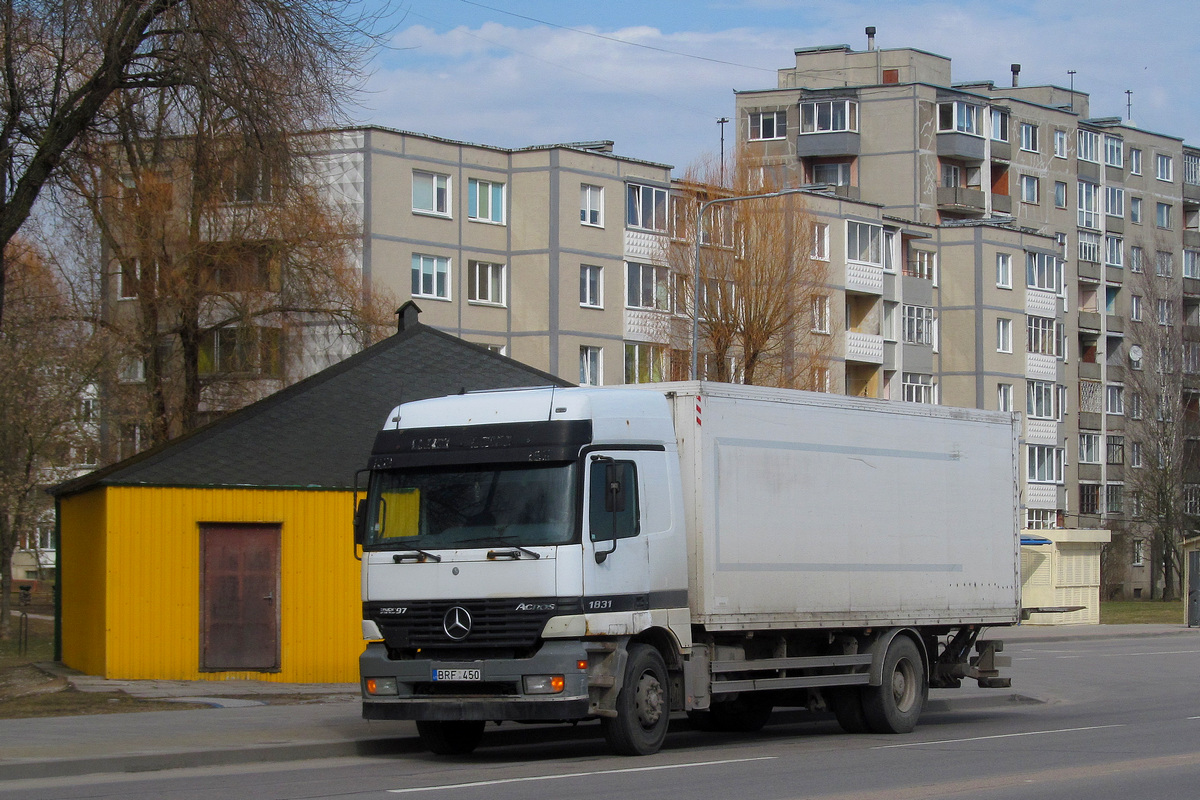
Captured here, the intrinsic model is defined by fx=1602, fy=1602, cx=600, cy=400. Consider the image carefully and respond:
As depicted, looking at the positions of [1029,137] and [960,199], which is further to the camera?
[1029,137]

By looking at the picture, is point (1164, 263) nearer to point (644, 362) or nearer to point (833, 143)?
point (833, 143)

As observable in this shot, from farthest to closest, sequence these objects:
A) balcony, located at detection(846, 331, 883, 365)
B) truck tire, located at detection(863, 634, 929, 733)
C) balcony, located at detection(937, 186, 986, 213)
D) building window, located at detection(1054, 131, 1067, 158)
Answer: building window, located at detection(1054, 131, 1067, 158), balcony, located at detection(937, 186, 986, 213), balcony, located at detection(846, 331, 883, 365), truck tire, located at detection(863, 634, 929, 733)

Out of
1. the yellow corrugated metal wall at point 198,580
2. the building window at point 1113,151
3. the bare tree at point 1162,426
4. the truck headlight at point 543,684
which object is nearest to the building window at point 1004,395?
the bare tree at point 1162,426

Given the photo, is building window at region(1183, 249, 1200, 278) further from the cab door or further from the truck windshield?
the truck windshield

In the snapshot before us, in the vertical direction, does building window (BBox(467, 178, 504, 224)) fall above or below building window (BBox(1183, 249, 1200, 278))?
below

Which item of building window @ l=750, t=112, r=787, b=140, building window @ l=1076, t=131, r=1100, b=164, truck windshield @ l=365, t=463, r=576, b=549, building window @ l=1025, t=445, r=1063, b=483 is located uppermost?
building window @ l=1076, t=131, r=1100, b=164

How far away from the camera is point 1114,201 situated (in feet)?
316

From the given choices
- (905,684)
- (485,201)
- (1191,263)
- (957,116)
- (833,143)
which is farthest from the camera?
(1191,263)

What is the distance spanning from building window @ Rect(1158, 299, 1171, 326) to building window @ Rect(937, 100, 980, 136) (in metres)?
15.9

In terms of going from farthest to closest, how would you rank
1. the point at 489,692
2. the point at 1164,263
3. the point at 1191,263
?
the point at 1191,263
the point at 1164,263
the point at 489,692

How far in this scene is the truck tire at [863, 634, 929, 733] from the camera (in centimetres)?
1664

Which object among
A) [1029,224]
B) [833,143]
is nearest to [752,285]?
[833,143]

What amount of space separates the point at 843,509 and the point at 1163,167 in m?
92.0

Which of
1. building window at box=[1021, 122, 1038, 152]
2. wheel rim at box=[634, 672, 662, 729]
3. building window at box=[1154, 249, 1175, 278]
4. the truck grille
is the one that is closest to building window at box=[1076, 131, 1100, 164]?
building window at box=[1021, 122, 1038, 152]
